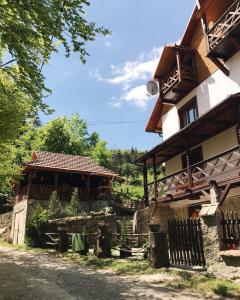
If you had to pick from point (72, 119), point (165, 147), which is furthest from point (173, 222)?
point (72, 119)

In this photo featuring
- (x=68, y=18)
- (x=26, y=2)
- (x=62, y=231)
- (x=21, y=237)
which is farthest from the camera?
(x=21, y=237)

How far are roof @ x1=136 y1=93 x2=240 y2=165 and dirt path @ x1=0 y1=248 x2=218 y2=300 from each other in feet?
23.0

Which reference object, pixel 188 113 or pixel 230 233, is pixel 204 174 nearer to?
pixel 188 113

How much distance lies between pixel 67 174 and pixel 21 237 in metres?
7.33

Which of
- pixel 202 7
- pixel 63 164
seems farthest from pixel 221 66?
pixel 63 164

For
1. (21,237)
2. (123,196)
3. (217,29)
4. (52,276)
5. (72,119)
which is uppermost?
(72,119)

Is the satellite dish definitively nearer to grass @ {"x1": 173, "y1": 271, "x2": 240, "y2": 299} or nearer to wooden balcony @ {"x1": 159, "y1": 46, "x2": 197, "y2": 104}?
wooden balcony @ {"x1": 159, "y1": 46, "x2": 197, "y2": 104}

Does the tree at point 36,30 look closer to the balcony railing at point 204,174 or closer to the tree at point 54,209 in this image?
the balcony railing at point 204,174

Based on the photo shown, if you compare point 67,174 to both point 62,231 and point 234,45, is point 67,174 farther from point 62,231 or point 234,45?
point 234,45

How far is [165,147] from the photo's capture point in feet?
59.4

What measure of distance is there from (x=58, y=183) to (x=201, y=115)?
56.5 feet

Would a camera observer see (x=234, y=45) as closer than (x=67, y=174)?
Yes

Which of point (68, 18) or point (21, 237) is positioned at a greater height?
point (68, 18)

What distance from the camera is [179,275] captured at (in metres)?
9.77
